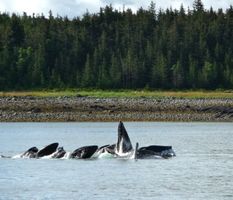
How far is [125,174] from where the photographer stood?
39688 millimetres

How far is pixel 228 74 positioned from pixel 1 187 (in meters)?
98.9

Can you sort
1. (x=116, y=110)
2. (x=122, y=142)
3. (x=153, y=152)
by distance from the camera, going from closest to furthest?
(x=122, y=142)
(x=153, y=152)
(x=116, y=110)

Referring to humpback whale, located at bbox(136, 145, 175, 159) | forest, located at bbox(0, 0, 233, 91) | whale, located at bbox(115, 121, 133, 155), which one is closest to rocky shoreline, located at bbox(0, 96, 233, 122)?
forest, located at bbox(0, 0, 233, 91)

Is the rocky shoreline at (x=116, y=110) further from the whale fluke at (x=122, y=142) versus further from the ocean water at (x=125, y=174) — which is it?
the whale fluke at (x=122, y=142)

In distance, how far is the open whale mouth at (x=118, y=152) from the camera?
45597mm

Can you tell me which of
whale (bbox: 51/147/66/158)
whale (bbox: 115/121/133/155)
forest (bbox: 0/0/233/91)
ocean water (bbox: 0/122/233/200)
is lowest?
ocean water (bbox: 0/122/233/200)

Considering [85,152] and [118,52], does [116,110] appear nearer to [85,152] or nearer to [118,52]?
[85,152]

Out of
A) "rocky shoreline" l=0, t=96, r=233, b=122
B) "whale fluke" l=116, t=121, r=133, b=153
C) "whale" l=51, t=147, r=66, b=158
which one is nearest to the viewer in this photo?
"whale fluke" l=116, t=121, r=133, b=153

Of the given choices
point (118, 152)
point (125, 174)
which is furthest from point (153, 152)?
point (125, 174)

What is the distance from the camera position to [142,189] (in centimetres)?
3522

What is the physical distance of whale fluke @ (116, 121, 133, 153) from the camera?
1777 inches

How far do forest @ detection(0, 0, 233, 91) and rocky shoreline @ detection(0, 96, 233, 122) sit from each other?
1343 inches

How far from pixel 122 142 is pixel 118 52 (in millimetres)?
98242

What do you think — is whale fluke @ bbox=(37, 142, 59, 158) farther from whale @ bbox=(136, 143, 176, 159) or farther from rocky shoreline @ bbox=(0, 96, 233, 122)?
rocky shoreline @ bbox=(0, 96, 233, 122)
